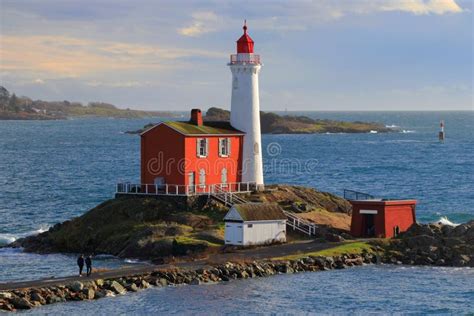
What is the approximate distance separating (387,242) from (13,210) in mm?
35822

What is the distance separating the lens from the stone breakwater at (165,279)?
4212 cm

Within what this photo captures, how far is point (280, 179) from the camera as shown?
381 feet

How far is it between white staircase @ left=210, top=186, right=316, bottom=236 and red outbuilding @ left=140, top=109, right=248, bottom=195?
931 mm

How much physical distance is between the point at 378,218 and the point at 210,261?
469 inches

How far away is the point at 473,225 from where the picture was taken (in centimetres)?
5706

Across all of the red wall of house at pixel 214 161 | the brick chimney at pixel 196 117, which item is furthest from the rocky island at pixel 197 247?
the brick chimney at pixel 196 117

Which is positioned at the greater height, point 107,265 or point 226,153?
point 226,153

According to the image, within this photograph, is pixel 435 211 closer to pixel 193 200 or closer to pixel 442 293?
pixel 193 200

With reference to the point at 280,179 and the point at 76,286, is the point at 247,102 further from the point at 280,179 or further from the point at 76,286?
the point at 280,179

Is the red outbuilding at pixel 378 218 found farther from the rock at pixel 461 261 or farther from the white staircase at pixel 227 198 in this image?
the white staircase at pixel 227 198

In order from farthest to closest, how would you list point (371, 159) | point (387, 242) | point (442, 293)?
point (371, 159), point (387, 242), point (442, 293)

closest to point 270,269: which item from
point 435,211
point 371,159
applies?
A: point 435,211

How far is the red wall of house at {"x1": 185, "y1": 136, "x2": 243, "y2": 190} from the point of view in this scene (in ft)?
203

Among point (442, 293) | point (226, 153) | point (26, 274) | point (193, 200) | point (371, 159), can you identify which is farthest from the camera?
point (371, 159)
